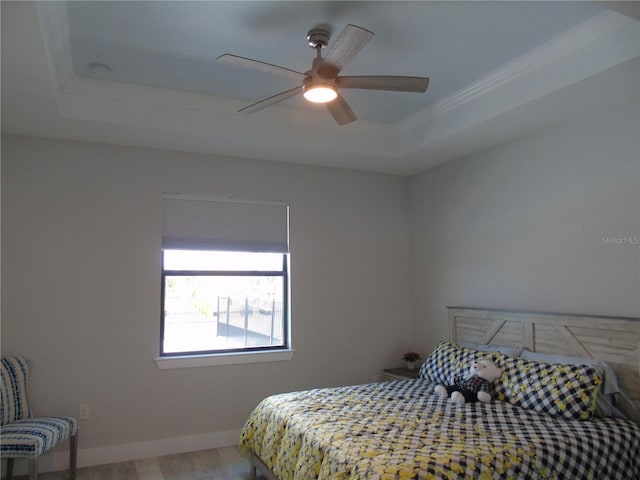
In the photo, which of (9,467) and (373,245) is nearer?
(9,467)

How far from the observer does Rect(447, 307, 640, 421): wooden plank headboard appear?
9.57ft

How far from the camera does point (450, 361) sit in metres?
3.68

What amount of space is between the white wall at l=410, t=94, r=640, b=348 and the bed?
235mm

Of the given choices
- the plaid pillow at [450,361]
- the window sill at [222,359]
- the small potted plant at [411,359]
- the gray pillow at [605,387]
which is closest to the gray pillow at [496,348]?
the plaid pillow at [450,361]

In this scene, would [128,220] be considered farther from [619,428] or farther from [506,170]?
[619,428]

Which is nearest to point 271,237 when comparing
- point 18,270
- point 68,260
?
point 68,260

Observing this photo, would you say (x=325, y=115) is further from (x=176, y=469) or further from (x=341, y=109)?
(x=176, y=469)

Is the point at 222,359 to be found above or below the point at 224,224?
below

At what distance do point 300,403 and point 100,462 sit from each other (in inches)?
67.8

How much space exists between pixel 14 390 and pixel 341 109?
114 inches

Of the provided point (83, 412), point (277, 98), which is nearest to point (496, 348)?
point (277, 98)

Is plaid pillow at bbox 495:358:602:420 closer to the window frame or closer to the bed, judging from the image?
the bed

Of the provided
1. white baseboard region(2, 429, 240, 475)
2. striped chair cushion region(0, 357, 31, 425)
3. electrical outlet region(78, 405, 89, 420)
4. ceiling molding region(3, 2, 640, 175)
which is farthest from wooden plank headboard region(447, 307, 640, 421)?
striped chair cushion region(0, 357, 31, 425)

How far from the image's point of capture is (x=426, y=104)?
3.83 m
